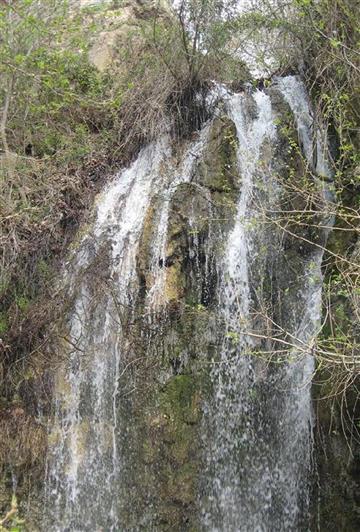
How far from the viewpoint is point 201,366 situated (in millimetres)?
5594

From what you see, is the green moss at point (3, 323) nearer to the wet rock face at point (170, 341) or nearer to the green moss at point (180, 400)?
the wet rock face at point (170, 341)

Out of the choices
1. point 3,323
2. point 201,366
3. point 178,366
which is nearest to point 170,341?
point 178,366

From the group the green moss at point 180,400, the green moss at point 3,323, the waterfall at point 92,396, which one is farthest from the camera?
the green moss at point 3,323

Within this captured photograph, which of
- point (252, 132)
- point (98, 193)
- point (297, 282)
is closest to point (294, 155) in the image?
point (252, 132)

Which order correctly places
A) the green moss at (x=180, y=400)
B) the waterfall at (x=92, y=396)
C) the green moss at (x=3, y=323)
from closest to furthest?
the waterfall at (x=92, y=396), the green moss at (x=180, y=400), the green moss at (x=3, y=323)

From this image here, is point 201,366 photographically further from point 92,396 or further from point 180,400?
Answer: point 92,396

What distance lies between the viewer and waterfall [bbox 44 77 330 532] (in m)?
5.25

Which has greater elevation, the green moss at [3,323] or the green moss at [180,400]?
the green moss at [3,323]

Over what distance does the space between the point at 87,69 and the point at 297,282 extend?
4462 millimetres

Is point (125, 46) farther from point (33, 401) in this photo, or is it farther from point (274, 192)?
point (33, 401)

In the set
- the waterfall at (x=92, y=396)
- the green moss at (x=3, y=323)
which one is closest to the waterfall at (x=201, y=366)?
the waterfall at (x=92, y=396)

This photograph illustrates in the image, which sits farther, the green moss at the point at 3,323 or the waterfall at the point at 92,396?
the green moss at the point at 3,323

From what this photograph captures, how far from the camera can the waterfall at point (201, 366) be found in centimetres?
525

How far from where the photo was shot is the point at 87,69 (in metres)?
7.99
